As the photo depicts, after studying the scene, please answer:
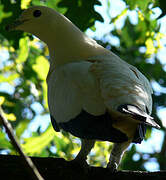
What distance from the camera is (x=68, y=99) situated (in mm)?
3352

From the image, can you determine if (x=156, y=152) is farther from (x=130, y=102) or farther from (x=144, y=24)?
(x=130, y=102)

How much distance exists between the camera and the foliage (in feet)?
15.2

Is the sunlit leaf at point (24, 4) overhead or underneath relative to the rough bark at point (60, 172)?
overhead

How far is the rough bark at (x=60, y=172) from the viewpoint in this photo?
10.8ft

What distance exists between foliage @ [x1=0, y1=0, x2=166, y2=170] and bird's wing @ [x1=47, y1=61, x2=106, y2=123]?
1126mm

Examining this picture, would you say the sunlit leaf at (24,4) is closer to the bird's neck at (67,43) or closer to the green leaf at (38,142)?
the bird's neck at (67,43)

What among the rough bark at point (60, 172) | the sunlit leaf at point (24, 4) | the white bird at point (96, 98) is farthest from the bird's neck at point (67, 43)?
the rough bark at point (60, 172)

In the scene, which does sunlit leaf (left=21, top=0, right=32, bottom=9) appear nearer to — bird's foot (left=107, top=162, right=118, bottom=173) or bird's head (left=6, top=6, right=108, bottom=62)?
bird's head (left=6, top=6, right=108, bottom=62)

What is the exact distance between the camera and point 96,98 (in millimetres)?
3193

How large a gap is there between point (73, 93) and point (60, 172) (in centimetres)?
64

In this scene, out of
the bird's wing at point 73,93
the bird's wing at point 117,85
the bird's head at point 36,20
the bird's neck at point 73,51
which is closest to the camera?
the bird's wing at point 117,85

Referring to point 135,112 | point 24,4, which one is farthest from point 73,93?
point 24,4

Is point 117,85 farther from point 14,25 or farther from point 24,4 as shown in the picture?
point 24,4

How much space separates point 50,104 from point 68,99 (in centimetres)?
40
